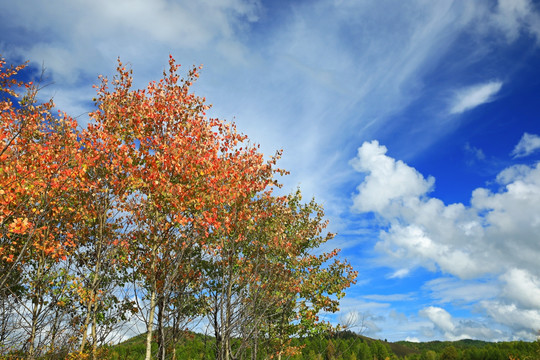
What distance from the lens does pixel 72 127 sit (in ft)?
49.2

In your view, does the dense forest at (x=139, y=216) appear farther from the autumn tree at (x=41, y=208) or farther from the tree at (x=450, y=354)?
the tree at (x=450, y=354)

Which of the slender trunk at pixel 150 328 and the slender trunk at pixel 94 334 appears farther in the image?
the slender trunk at pixel 94 334

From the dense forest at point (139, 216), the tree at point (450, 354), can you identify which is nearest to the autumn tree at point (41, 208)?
the dense forest at point (139, 216)

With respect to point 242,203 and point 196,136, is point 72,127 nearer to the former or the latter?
point 196,136

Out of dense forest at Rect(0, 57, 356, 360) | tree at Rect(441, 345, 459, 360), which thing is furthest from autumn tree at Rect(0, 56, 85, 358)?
tree at Rect(441, 345, 459, 360)

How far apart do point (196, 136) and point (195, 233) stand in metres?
4.26

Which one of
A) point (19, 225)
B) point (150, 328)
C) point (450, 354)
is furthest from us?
point (450, 354)

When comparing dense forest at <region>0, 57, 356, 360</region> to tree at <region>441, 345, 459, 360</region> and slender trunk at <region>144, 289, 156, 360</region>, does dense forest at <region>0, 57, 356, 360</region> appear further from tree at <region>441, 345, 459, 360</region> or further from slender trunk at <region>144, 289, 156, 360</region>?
tree at <region>441, 345, 459, 360</region>

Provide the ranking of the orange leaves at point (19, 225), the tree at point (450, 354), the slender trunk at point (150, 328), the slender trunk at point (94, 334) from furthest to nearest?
the tree at point (450, 354) < the slender trunk at point (94, 334) < the slender trunk at point (150, 328) < the orange leaves at point (19, 225)

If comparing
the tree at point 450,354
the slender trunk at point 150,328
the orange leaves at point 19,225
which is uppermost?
the orange leaves at point 19,225

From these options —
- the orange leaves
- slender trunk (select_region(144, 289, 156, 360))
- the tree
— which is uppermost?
the orange leaves

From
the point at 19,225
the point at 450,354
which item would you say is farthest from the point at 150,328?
the point at 450,354

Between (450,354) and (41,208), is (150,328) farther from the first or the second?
(450,354)

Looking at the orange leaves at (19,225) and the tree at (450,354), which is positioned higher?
the orange leaves at (19,225)
